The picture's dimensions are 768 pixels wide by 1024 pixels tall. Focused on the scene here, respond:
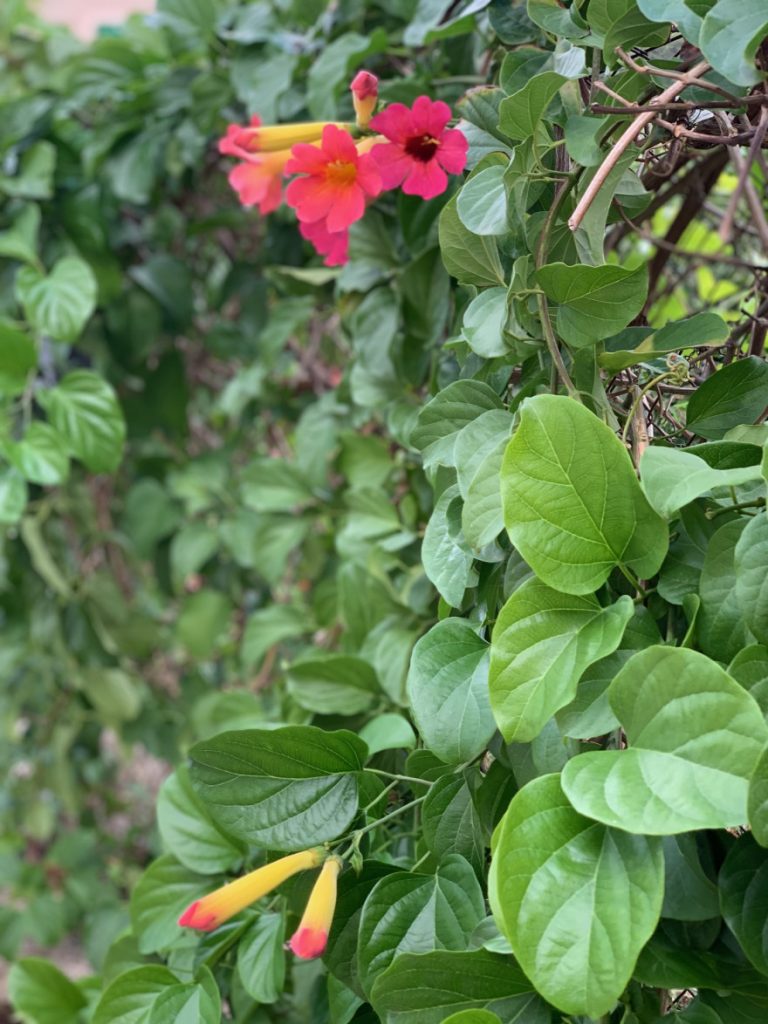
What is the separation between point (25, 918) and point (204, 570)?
65 cm

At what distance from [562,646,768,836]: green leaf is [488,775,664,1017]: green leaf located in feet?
0.07

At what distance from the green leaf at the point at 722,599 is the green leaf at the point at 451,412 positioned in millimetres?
148

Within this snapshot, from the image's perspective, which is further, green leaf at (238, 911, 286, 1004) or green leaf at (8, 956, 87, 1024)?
green leaf at (8, 956, 87, 1024)

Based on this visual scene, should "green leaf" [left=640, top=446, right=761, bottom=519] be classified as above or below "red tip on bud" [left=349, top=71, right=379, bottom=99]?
below

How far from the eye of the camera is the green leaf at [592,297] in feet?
1.27

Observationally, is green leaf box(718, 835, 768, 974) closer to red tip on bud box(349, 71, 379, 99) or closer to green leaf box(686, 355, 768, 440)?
green leaf box(686, 355, 768, 440)

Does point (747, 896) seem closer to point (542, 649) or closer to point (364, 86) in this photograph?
point (542, 649)

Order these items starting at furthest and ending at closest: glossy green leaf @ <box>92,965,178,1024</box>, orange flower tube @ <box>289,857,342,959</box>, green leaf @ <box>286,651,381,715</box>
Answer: green leaf @ <box>286,651,381,715</box>
glossy green leaf @ <box>92,965,178,1024</box>
orange flower tube @ <box>289,857,342,959</box>

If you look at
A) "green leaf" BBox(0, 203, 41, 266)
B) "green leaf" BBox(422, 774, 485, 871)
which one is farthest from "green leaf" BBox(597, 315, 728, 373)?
"green leaf" BBox(0, 203, 41, 266)

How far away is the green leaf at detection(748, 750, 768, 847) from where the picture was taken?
27 centimetres

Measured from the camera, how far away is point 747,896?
12.0 inches

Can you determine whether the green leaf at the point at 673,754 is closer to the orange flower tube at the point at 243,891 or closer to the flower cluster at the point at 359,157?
the orange flower tube at the point at 243,891

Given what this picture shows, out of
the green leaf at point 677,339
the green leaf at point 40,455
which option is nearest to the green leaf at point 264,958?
the green leaf at point 677,339

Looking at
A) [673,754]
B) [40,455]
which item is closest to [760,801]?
[673,754]
